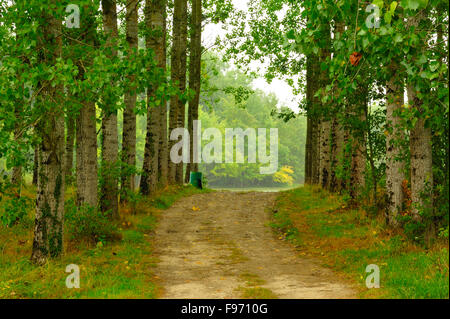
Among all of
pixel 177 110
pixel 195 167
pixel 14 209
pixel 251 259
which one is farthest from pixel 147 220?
Answer: pixel 195 167

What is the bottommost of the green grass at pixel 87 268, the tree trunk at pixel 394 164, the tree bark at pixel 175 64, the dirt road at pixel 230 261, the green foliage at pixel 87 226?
the dirt road at pixel 230 261

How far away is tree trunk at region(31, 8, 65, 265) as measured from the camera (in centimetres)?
1015

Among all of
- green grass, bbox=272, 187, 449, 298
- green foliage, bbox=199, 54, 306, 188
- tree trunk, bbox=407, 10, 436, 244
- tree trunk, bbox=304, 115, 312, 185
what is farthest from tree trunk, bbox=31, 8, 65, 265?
green foliage, bbox=199, 54, 306, 188

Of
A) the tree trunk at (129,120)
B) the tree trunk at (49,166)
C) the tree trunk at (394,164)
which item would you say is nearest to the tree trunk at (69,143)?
the tree trunk at (129,120)

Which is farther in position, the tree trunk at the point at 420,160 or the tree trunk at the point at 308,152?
the tree trunk at the point at 308,152

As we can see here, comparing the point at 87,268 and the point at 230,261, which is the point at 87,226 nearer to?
the point at 87,268

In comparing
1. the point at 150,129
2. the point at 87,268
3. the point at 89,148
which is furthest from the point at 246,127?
the point at 87,268

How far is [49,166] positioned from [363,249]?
7274 mm

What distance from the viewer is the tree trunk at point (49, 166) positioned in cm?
1015

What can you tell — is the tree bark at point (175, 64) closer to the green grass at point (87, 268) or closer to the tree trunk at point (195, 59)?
the tree trunk at point (195, 59)

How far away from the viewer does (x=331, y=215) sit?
16688 mm

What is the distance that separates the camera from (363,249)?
11328mm

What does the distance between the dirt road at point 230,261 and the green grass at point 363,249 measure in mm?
500
